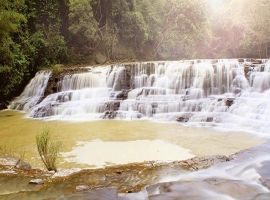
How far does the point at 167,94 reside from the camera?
57.7 feet

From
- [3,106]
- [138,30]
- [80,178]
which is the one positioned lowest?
[3,106]

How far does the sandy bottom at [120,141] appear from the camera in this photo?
9688 millimetres

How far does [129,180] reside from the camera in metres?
6.87

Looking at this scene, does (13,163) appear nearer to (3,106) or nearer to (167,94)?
(167,94)

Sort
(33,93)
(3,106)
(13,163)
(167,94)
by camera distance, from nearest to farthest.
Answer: (13,163)
(167,94)
(3,106)
(33,93)

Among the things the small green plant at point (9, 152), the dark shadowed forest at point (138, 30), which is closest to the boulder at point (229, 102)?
the small green plant at point (9, 152)

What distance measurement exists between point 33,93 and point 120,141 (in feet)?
36.0

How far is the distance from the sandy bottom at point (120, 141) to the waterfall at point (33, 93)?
431 cm

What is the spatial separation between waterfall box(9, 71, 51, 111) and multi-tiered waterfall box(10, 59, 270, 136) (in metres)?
0.07

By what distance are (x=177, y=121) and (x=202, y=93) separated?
2.69 metres

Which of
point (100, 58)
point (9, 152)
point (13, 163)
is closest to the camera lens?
point (13, 163)

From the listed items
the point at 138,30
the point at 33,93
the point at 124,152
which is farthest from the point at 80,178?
the point at 138,30

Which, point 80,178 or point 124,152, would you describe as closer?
point 80,178

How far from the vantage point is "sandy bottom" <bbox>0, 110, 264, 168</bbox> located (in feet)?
31.8
